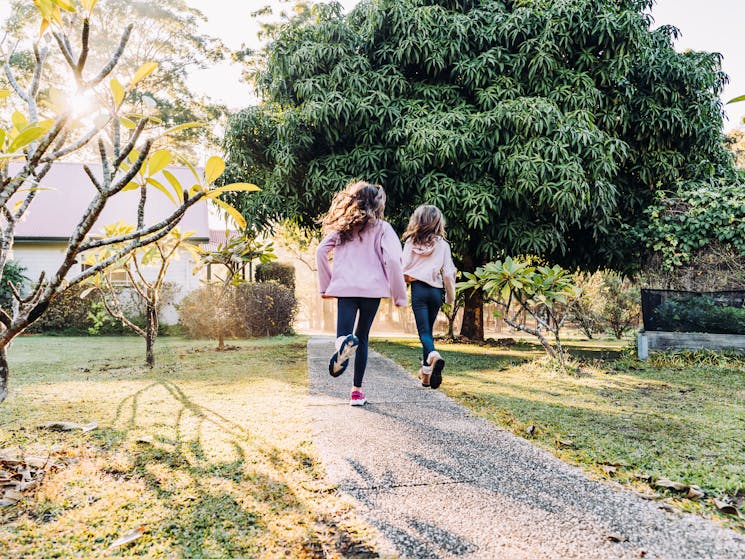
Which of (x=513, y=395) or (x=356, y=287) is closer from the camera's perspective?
(x=356, y=287)

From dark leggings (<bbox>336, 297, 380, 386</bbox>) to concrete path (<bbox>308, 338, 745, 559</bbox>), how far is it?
69 cm

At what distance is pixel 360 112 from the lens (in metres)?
9.04

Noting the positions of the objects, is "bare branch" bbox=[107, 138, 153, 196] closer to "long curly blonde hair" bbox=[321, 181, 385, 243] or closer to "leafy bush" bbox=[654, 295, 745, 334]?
"long curly blonde hair" bbox=[321, 181, 385, 243]

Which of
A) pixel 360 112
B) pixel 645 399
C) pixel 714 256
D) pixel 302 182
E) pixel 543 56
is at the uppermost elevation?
pixel 543 56

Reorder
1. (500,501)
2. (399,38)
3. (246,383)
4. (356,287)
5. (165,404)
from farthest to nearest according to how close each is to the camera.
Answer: (399,38), (246,383), (165,404), (356,287), (500,501)

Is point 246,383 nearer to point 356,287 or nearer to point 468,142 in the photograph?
point 356,287

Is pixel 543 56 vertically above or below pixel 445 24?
below

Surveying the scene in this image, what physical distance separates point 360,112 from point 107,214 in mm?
12883

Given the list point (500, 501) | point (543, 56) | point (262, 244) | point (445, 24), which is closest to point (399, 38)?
point (445, 24)

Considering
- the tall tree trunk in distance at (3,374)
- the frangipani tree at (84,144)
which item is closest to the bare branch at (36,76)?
the frangipani tree at (84,144)

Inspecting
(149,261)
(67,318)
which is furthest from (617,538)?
(67,318)

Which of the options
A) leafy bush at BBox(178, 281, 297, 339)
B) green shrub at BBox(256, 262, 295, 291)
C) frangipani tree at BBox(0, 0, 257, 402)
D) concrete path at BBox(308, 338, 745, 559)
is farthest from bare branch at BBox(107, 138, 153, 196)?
green shrub at BBox(256, 262, 295, 291)

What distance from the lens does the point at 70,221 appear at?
17.6 m

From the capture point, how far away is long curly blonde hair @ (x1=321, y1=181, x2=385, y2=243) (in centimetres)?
419
